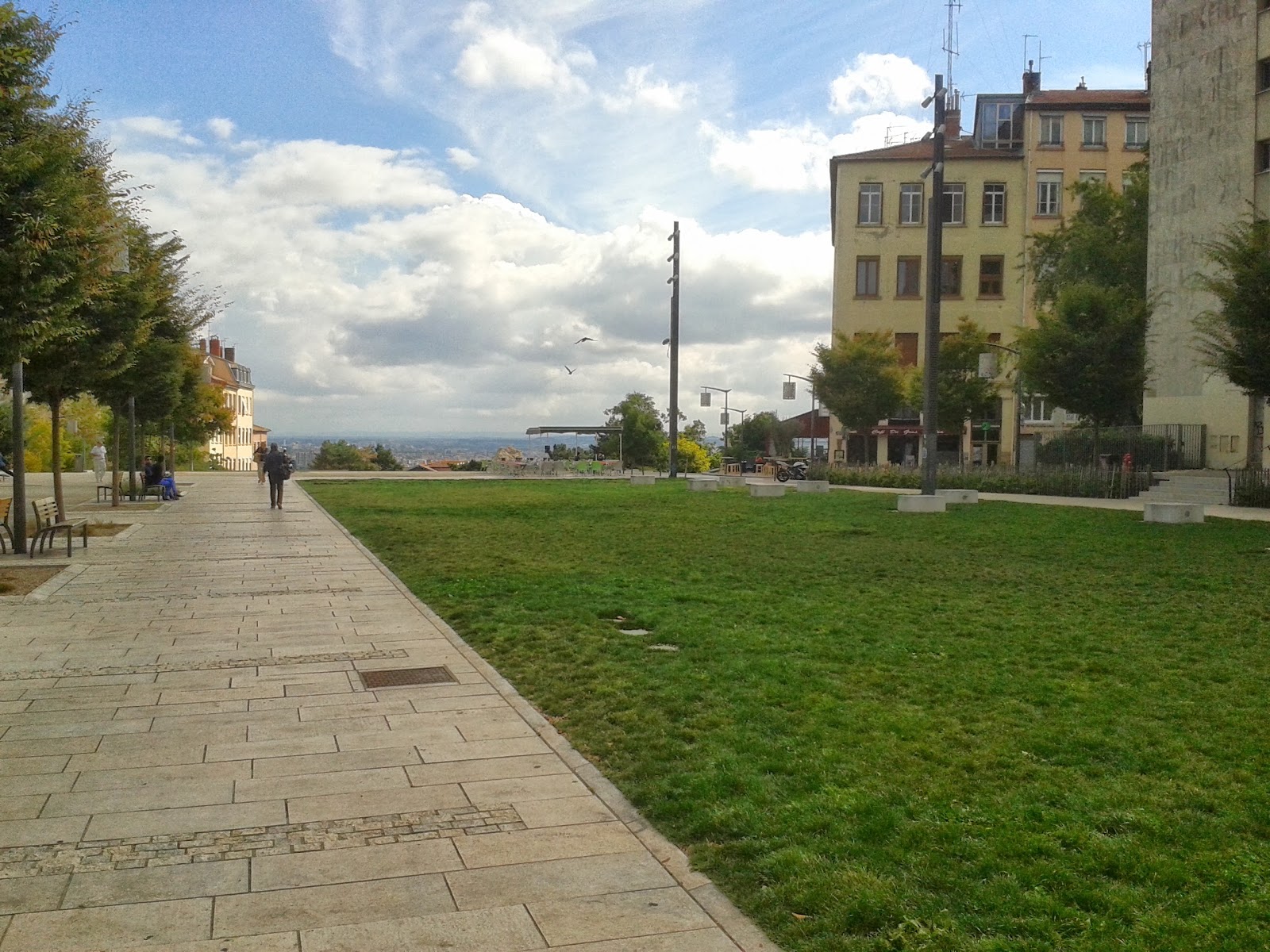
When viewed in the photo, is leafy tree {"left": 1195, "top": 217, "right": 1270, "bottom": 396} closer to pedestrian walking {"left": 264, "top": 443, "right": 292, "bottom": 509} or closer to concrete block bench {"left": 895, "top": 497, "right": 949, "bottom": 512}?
concrete block bench {"left": 895, "top": 497, "right": 949, "bottom": 512}

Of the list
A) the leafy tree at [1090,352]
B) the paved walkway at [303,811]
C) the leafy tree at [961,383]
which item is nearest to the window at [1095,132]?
the leafy tree at [961,383]

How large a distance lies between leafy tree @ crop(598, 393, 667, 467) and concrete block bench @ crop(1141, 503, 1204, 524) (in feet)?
152

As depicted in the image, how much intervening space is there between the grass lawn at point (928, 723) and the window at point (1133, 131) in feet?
178

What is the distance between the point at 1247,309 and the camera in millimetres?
19641

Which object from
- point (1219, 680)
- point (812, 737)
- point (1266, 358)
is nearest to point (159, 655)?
point (812, 737)

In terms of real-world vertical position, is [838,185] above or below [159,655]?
above

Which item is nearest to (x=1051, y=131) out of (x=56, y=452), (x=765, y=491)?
(x=765, y=491)

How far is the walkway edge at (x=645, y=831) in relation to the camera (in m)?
3.95

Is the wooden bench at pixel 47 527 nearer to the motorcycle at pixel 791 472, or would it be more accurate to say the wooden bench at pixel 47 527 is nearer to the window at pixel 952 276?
the motorcycle at pixel 791 472

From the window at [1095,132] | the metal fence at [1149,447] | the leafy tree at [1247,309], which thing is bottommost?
the metal fence at [1149,447]

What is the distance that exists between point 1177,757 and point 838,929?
2.80 m

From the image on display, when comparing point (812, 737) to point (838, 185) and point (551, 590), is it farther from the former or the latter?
point (838, 185)

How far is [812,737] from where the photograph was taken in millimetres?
6250

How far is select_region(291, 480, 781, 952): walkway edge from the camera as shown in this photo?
3.95 meters
